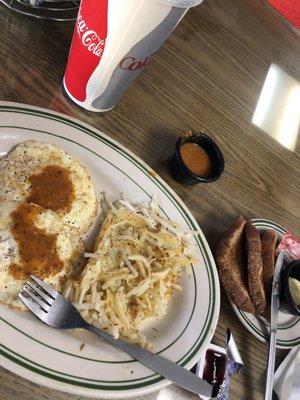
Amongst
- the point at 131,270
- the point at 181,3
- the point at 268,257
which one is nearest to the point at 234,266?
the point at 268,257

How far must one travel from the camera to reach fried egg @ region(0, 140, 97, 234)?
121cm

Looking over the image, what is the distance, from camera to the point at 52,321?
1.11 m

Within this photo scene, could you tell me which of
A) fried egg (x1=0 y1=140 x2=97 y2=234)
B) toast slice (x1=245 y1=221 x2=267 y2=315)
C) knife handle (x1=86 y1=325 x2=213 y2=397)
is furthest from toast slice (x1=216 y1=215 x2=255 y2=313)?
fried egg (x1=0 y1=140 x2=97 y2=234)

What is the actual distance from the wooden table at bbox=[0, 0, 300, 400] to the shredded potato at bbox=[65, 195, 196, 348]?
0.20 m

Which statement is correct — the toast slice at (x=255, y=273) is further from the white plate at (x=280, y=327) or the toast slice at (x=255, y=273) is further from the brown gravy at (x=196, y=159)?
the brown gravy at (x=196, y=159)

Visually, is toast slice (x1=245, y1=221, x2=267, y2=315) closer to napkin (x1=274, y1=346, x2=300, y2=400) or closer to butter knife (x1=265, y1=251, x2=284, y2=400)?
butter knife (x1=265, y1=251, x2=284, y2=400)

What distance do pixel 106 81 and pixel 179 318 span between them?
2.35 ft

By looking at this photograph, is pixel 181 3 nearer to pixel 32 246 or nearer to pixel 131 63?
pixel 131 63

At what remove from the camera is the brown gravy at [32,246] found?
1.12 m

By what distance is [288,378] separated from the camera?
1.50 metres

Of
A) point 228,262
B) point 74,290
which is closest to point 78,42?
point 74,290

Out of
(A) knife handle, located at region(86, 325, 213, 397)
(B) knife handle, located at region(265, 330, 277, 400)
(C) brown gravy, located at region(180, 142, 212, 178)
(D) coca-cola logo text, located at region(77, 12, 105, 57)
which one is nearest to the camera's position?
(A) knife handle, located at region(86, 325, 213, 397)

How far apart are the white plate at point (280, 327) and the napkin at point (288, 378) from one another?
0.15ft

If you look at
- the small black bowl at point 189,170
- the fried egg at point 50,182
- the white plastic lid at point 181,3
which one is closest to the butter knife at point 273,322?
the small black bowl at point 189,170
